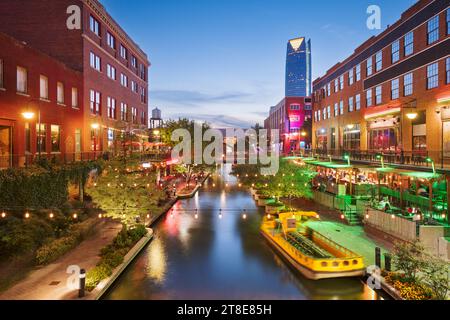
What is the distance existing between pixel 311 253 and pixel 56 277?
12.5 m

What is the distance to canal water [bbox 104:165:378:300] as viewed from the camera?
54.4 feet

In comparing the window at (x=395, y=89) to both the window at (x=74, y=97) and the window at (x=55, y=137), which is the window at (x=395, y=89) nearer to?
the window at (x=74, y=97)

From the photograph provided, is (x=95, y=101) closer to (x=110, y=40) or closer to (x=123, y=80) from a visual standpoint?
(x=110, y=40)

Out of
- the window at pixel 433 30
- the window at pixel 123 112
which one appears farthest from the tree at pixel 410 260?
the window at pixel 123 112

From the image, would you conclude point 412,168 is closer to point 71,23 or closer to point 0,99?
point 0,99

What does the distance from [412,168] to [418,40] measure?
12023 millimetres

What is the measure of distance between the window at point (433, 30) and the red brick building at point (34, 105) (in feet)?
91.4

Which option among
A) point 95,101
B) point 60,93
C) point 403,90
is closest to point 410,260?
point 403,90

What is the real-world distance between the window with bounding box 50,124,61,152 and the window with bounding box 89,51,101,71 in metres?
10.6

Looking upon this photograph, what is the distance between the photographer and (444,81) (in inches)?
1055

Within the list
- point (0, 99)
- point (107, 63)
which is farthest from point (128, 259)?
point (107, 63)
